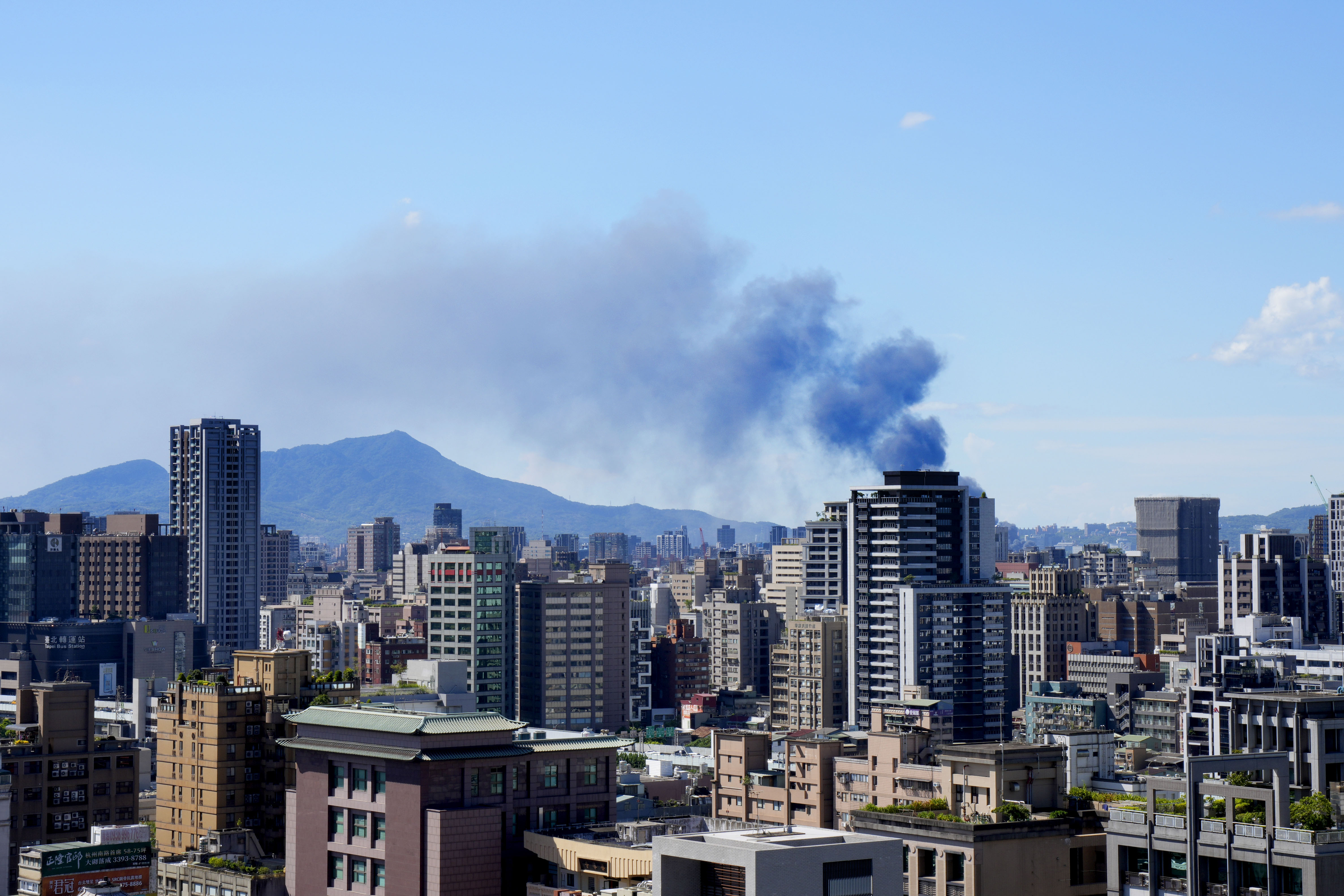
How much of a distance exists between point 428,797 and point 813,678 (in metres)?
120

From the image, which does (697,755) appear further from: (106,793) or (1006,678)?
(106,793)

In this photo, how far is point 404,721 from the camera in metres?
71.3

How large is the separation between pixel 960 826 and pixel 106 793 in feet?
194

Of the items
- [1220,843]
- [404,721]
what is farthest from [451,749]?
[1220,843]

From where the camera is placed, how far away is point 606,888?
6675cm

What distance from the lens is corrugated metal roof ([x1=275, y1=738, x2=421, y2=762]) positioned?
230 feet

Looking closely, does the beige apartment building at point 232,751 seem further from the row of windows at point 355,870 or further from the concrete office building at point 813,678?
the concrete office building at point 813,678

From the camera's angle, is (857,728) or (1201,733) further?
(857,728)

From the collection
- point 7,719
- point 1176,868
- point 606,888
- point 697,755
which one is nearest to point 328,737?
point 606,888

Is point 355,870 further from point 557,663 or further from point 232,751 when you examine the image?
point 557,663

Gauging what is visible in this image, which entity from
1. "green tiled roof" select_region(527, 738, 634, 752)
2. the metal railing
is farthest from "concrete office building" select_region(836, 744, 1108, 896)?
"green tiled roof" select_region(527, 738, 634, 752)

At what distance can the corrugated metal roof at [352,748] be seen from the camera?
70250 millimetres

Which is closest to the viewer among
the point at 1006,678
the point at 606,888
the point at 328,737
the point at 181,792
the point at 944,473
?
the point at 606,888

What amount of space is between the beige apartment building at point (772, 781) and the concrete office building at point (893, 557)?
67098 millimetres
